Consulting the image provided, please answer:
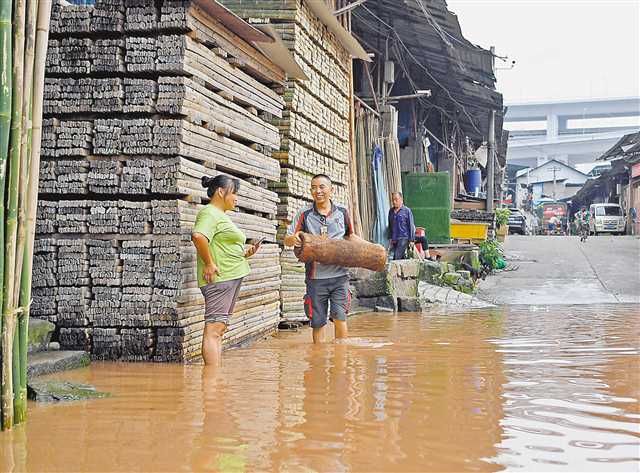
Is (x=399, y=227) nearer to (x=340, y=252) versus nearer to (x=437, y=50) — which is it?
(x=437, y=50)

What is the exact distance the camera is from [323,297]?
7.91 m

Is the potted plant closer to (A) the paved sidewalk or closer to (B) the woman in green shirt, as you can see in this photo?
(A) the paved sidewalk

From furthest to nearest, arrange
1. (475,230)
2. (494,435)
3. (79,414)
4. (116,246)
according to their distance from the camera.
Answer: (475,230) < (116,246) < (79,414) < (494,435)

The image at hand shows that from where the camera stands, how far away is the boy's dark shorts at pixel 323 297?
7867mm

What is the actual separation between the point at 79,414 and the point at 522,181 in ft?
218

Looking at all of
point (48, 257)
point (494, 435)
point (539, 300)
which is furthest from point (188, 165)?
point (539, 300)

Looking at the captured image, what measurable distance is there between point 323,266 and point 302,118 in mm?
3292

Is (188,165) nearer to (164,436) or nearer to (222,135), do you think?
(222,135)

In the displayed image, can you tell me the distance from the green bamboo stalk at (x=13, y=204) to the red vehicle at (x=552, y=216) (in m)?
46.3

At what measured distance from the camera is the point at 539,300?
14.7 metres

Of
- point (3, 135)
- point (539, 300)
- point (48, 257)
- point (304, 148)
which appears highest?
point (304, 148)

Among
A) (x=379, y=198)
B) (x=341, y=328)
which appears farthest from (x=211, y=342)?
(x=379, y=198)

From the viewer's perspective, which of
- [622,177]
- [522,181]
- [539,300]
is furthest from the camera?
[522,181]

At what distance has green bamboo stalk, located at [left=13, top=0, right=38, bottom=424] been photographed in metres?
4.35
